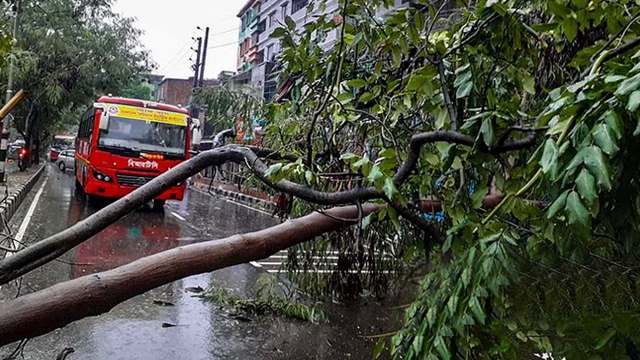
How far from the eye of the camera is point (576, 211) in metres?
1.23

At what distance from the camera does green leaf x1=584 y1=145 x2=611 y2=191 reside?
1196 mm

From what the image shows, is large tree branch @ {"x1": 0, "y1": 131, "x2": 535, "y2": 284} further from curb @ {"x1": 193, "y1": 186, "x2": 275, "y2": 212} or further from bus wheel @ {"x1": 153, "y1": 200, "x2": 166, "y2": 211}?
curb @ {"x1": 193, "y1": 186, "x2": 275, "y2": 212}

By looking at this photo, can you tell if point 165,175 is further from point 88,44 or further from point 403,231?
point 88,44

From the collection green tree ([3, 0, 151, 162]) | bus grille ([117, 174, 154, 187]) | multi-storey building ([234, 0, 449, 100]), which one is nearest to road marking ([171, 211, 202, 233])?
bus grille ([117, 174, 154, 187])

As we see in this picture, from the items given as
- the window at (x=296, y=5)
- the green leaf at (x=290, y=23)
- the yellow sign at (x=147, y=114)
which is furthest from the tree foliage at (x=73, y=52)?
the green leaf at (x=290, y=23)

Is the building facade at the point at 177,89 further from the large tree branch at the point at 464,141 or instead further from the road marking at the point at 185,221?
the large tree branch at the point at 464,141

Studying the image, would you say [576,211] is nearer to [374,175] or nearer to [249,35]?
[374,175]

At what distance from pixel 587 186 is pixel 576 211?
60 mm

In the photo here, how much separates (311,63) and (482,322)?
2221 millimetres

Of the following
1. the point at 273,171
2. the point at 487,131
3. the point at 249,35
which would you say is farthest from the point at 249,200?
the point at 249,35

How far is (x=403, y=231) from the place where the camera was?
5344 millimetres

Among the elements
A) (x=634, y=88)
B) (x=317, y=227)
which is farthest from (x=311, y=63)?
(x=634, y=88)

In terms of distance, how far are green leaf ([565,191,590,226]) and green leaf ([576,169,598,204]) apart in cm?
3

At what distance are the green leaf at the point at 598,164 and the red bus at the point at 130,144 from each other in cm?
1351
